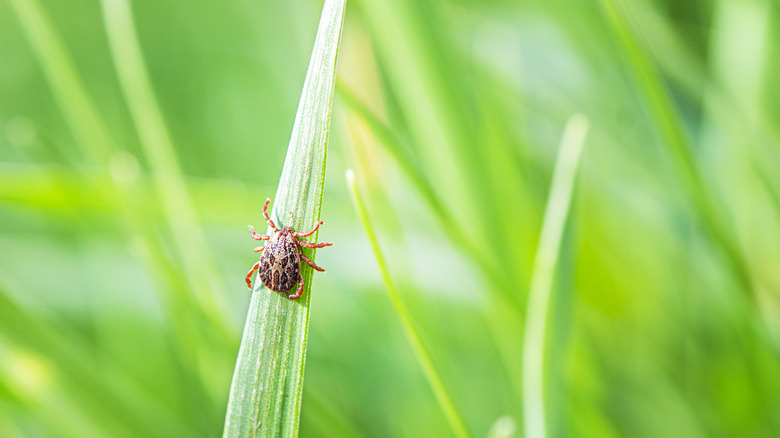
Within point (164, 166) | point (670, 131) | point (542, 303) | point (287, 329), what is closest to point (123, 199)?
point (164, 166)

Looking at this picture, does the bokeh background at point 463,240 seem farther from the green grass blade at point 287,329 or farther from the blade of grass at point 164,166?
the green grass blade at point 287,329

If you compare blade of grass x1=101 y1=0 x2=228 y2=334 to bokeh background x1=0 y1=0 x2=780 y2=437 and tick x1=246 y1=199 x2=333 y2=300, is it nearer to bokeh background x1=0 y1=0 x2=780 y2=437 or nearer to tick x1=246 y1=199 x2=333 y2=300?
bokeh background x1=0 y1=0 x2=780 y2=437

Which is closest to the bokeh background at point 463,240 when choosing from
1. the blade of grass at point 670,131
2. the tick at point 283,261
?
the blade of grass at point 670,131

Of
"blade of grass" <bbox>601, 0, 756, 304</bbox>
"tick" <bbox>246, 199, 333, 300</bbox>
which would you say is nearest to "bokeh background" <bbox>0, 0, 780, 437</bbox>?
"blade of grass" <bbox>601, 0, 756, 304</bbox>

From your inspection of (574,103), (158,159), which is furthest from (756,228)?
(158,159)

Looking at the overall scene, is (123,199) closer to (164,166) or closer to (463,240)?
(164,166)

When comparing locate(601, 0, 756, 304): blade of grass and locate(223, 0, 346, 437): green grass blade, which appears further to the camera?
locate(601, 0, 756, 304): blade of grass
